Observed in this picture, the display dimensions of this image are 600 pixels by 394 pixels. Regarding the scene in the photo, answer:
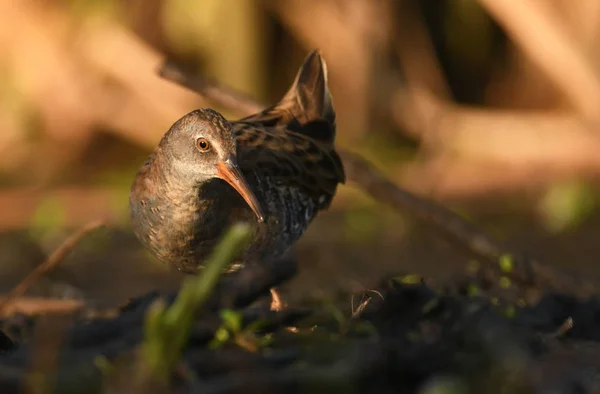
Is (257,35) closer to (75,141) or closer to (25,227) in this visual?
(75,141)

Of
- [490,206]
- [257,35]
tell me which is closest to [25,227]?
[257,35]

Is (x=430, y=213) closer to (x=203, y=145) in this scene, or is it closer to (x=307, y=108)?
(x=307, y=108)

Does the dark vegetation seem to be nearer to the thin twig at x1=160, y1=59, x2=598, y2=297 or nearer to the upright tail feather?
the thin twig at x1=160, y1=59, x2=598, y2=297

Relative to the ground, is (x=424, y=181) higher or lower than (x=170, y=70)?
lower

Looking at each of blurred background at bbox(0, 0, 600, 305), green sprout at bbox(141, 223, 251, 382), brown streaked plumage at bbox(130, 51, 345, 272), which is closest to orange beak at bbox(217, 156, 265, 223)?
brown streaked plumage at bbox(130, 51, 345, 272)

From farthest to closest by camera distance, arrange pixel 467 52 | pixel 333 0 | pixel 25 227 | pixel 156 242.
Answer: pixel 467 52, pixel 333 0, pixel 25 227, pixel 156 242

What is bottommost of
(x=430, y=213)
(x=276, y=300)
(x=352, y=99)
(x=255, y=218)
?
(x=352, y=99)

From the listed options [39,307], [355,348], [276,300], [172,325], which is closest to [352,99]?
[39,307]
